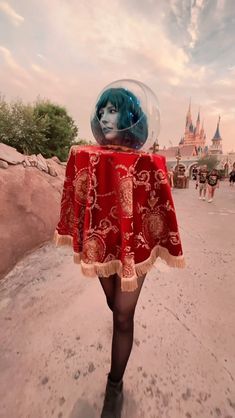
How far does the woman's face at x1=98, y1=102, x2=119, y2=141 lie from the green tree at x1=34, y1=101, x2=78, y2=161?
59.1ft

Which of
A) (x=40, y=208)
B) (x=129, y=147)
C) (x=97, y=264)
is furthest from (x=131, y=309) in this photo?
(x=40, y=208)

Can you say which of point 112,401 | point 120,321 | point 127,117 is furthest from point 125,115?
point 112,401

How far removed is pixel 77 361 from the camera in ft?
4.83

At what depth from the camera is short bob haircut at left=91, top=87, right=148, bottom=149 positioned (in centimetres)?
98

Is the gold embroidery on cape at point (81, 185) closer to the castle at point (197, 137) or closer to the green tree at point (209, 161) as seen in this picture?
the green tree at point (209, 161)

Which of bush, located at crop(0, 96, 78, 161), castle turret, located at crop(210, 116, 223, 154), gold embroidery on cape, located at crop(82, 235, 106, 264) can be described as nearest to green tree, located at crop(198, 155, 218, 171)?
castle turret, located at crop(210, 116, 223, 154)

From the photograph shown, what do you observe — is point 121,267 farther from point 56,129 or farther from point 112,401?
point 56,129

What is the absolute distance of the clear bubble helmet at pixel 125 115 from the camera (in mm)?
983

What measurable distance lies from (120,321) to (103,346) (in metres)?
0.69

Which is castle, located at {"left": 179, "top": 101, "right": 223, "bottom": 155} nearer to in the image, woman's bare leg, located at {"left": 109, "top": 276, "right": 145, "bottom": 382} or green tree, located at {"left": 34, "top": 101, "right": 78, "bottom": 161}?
green tree, located at {"left": 34, "top": 101, "right": 78, "bottom": 161}

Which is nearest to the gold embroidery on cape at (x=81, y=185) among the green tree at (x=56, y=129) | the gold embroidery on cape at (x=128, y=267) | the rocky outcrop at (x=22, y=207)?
the gold embroidery on cape at (x=128, y=267)

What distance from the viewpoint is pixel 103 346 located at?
1.59 metres

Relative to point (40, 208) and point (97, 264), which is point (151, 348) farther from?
point (40, 208)

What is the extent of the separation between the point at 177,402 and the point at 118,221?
108cm
